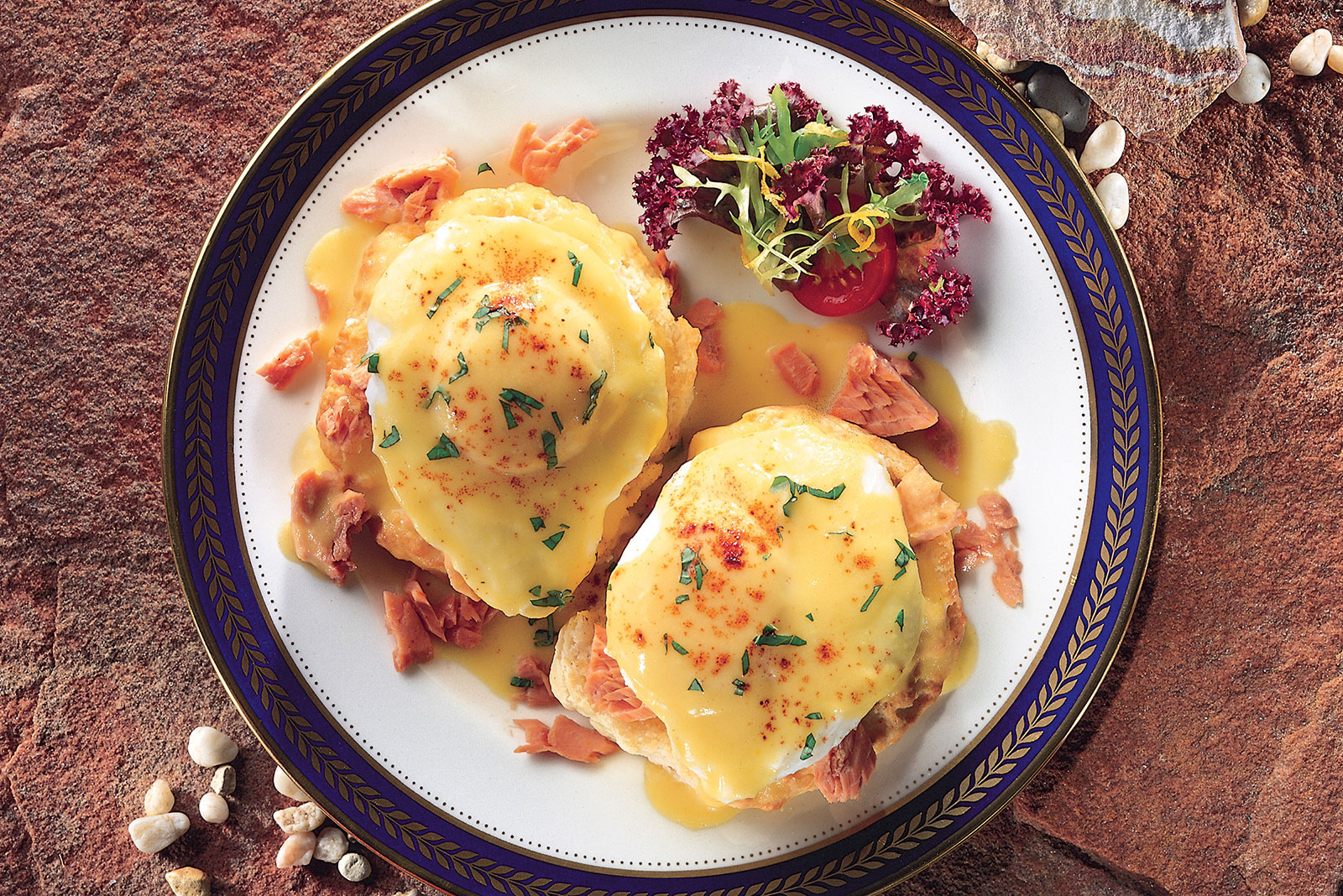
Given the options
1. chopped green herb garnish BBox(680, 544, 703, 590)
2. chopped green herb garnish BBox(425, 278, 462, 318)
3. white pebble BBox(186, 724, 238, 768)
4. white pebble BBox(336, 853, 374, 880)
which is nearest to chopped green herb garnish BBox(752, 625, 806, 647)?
chopped green herb garnish BBox(680, 544, 703, 590)

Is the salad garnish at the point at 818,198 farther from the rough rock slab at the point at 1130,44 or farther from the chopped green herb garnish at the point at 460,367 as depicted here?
the chopped green herb garnish at the point at 460,367

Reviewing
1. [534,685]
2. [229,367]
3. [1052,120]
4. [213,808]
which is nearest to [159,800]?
[213,808]

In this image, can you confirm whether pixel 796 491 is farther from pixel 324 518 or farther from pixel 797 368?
pixel 324 518

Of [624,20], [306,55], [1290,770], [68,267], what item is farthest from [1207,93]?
[68,267]

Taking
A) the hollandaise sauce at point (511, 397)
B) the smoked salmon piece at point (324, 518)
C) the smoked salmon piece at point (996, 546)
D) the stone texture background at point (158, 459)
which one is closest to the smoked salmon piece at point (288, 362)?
the smoked salmon piece at point (324, 518)

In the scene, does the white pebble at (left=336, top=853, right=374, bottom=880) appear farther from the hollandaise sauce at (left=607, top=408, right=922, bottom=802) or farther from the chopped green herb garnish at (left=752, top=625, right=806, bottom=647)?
the chopped green herb garnish at (left=752, top=625, right=806, bottom=647)

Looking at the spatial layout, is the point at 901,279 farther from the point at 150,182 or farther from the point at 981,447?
the point at 150,182
